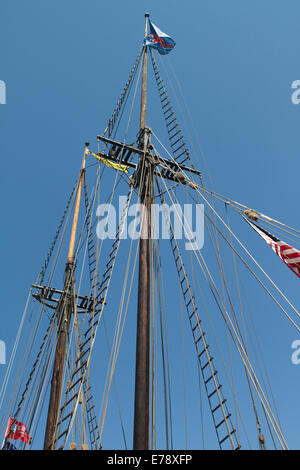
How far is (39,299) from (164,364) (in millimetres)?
14450

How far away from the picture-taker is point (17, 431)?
1794 centimetres

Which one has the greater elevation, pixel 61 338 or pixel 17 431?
pixel 61 338

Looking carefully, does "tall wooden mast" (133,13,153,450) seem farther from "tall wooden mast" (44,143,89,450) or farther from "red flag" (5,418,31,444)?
"red flag" (5,418,31,444)

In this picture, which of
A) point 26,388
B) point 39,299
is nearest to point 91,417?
point 26,388

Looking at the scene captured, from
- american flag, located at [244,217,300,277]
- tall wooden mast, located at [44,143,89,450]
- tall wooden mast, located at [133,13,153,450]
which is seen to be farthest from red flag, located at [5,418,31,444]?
american flag, located at [244,217,300,277]

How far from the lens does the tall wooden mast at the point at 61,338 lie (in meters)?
16.2

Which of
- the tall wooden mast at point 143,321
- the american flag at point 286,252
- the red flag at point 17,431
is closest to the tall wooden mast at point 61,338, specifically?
the red flag at point 17,431

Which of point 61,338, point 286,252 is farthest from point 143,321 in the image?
point 61,338

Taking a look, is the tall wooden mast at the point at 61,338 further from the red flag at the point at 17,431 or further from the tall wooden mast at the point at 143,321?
the tall wooden mast at the point at 143,321

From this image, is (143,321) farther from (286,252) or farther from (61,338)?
(61,338)

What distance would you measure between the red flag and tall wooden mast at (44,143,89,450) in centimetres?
198

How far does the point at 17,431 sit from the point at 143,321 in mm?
11927

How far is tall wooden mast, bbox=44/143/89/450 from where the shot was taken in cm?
1619
